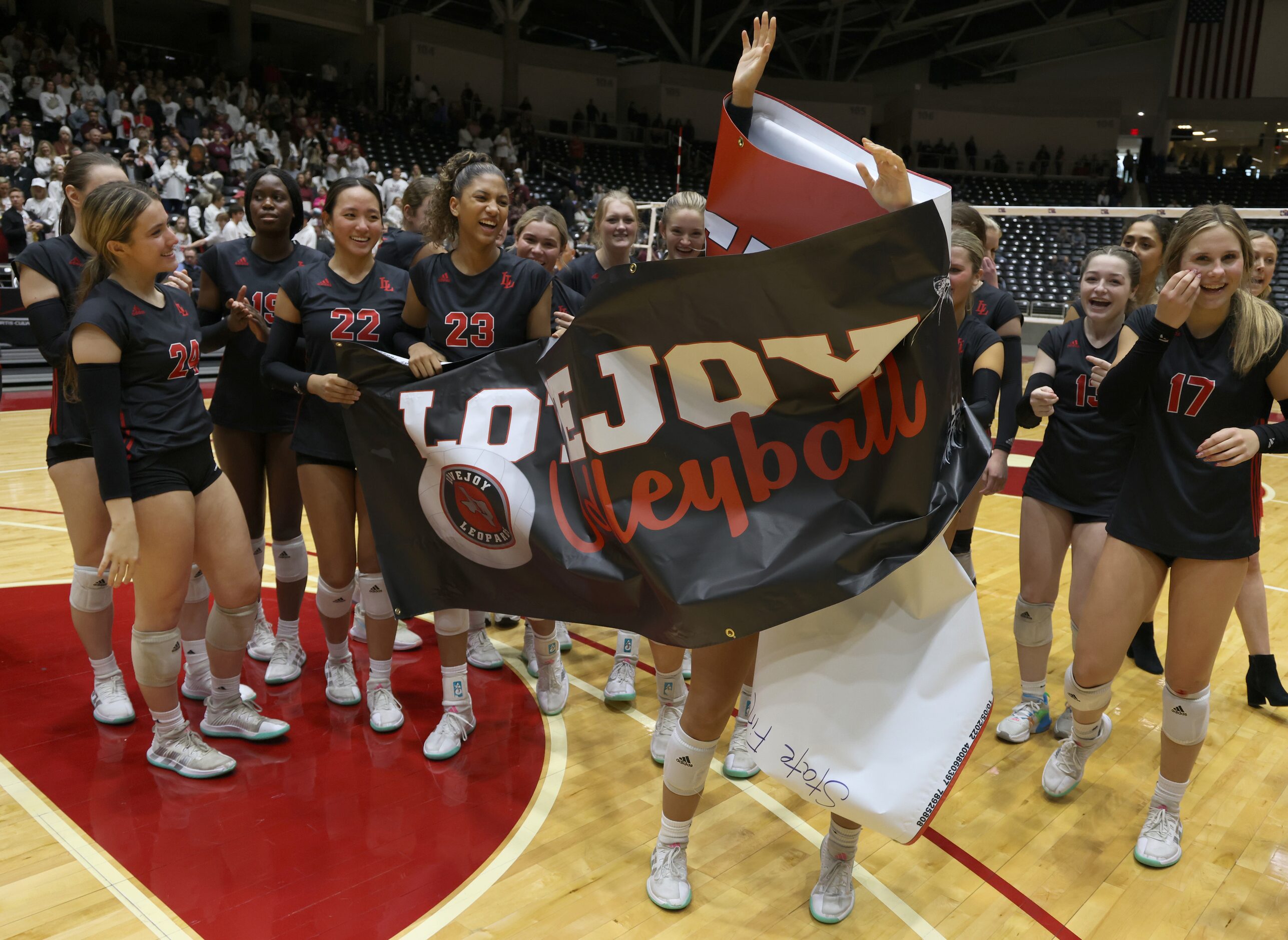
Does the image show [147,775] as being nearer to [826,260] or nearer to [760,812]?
[760,812]

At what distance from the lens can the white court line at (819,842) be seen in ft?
8.57

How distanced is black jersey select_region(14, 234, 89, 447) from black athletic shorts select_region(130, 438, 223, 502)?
49 cm

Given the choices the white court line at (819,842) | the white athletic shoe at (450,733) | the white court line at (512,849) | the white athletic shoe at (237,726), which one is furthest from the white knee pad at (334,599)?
the white court line at (819,842)

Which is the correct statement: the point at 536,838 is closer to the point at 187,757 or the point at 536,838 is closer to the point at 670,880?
the point at 670,880

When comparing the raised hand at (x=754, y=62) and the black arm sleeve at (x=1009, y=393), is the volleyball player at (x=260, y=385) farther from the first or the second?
the black arm sleeve at (x=1009, y=393)

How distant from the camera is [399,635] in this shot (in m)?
4.46

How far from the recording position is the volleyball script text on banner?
6.97 feet

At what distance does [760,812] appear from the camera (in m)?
3.18

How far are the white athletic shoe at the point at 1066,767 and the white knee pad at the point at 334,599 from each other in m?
2.65

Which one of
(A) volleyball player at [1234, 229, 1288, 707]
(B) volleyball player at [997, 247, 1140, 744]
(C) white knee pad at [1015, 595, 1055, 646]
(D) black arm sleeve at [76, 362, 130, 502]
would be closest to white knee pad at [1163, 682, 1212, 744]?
(B) volleyball player at [997, 247, 1140, 744]

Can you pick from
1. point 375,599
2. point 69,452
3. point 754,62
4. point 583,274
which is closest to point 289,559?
point 375,599

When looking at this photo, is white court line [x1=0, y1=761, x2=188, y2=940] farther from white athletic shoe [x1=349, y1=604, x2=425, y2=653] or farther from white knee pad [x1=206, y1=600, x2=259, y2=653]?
white athletic shoe [x1=349, y1=604, x2=425, y2=653]

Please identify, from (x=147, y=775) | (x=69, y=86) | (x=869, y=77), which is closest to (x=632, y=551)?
(x=147, y=775)

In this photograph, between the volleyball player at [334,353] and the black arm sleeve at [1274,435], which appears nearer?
the black arm sleeve at [1274,435]
